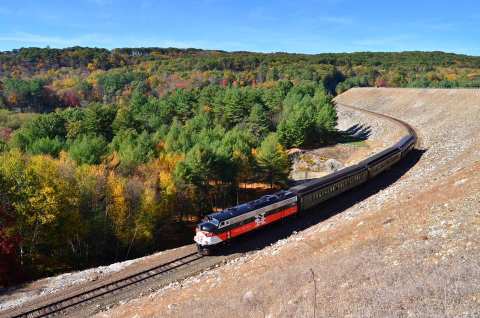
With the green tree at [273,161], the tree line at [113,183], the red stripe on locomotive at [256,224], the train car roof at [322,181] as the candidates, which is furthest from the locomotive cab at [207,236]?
the green tree at [273,161]

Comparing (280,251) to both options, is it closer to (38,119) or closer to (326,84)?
(38,119)

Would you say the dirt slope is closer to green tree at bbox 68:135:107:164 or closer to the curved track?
the curved track

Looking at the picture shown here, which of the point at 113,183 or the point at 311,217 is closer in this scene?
the point at 113,183

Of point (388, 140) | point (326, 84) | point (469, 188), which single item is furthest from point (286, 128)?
point (326, 84)

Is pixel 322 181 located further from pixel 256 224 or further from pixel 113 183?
pixel 113 183

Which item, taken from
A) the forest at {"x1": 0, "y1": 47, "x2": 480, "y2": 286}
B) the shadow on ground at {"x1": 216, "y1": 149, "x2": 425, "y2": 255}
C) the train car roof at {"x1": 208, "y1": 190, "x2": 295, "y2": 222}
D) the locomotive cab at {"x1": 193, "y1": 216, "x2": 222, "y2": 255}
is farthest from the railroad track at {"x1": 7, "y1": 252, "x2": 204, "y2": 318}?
the forest at {"x1": 0, "y1": 47, "x2": 480, "y2": 286}

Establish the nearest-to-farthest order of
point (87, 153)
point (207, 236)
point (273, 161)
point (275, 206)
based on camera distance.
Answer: point (207, 236) → point (275, 206) → point (87, 153) → point (273, 161)

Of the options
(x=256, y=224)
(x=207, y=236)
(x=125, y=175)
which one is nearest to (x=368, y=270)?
(x=207, y=236)
